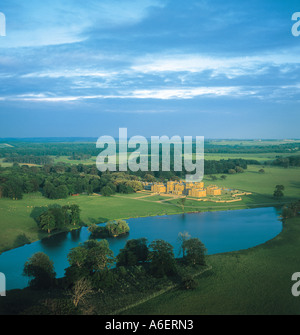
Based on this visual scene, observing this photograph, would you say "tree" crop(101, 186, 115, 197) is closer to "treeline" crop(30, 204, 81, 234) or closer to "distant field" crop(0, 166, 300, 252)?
"distant field" crop(0, 166, 300, 252)

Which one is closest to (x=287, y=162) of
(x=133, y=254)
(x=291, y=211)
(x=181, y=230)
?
(x=291, y=211)

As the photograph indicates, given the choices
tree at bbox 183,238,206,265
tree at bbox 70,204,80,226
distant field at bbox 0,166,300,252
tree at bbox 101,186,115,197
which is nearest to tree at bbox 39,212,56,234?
distant field at bbox 0,166,300,252

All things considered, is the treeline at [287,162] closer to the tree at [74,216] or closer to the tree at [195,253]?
the tree at [74,216]

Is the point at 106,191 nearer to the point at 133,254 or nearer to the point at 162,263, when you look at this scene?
the point at 133,254

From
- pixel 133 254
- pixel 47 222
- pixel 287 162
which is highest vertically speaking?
pixel 287 162

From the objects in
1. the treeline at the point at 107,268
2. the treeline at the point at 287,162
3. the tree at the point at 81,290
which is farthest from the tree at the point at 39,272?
the treeline at the point at 287,162
